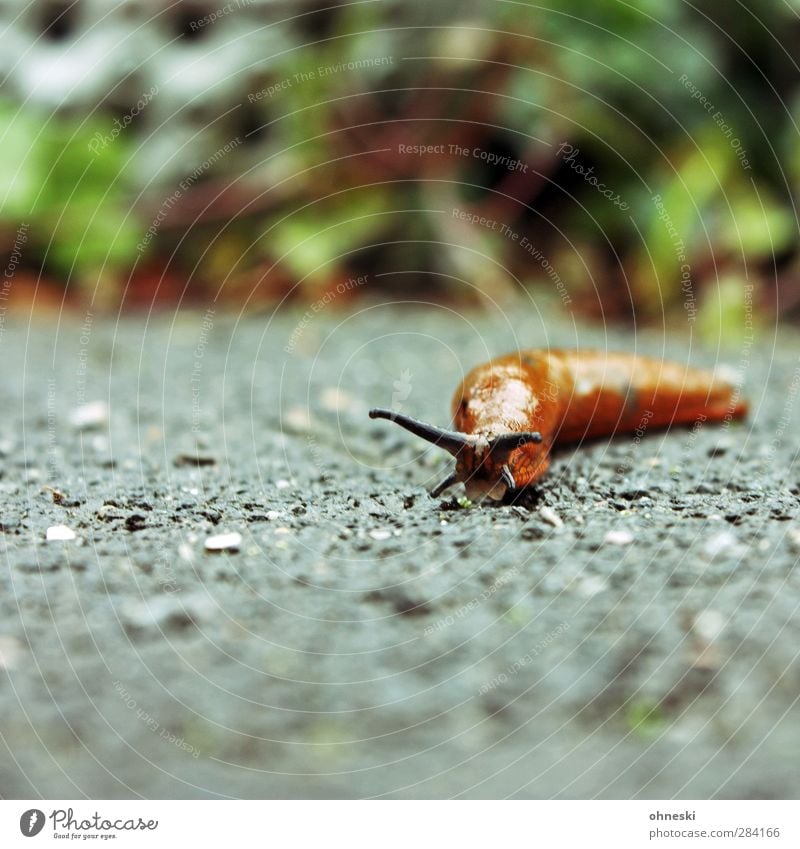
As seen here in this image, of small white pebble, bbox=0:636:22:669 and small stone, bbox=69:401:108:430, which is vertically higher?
small stone, bbox=69:401:108:430

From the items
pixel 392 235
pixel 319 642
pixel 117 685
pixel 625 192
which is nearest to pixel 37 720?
pixel 117 685

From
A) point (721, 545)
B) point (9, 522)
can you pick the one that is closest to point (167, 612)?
point (9, 522)

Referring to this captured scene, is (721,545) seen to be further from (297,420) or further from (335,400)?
(335,400)

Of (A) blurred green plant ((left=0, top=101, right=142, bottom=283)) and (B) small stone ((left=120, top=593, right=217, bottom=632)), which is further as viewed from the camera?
(A) blurred green plant ((left=0, top=101, right=142, bottom=283))

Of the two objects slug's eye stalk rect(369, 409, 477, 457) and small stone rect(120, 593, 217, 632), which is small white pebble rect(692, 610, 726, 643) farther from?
small stone rect(120, 593, 217, 632)

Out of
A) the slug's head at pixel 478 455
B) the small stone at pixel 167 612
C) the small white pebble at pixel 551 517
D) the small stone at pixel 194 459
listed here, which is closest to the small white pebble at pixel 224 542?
the small stone at pixel 167 612

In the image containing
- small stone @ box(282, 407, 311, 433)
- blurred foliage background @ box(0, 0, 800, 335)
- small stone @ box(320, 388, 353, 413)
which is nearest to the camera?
small stone @ box(282, 407, 311, 433)

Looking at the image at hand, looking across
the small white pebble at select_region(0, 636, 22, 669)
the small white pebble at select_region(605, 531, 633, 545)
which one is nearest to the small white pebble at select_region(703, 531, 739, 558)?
the small white pebble at select_region(605, 531, 633, 545)

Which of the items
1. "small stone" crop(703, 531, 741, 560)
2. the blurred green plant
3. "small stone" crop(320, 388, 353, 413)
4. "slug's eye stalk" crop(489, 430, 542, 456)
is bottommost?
"small stone" crop(703, 531, 741, 560)
